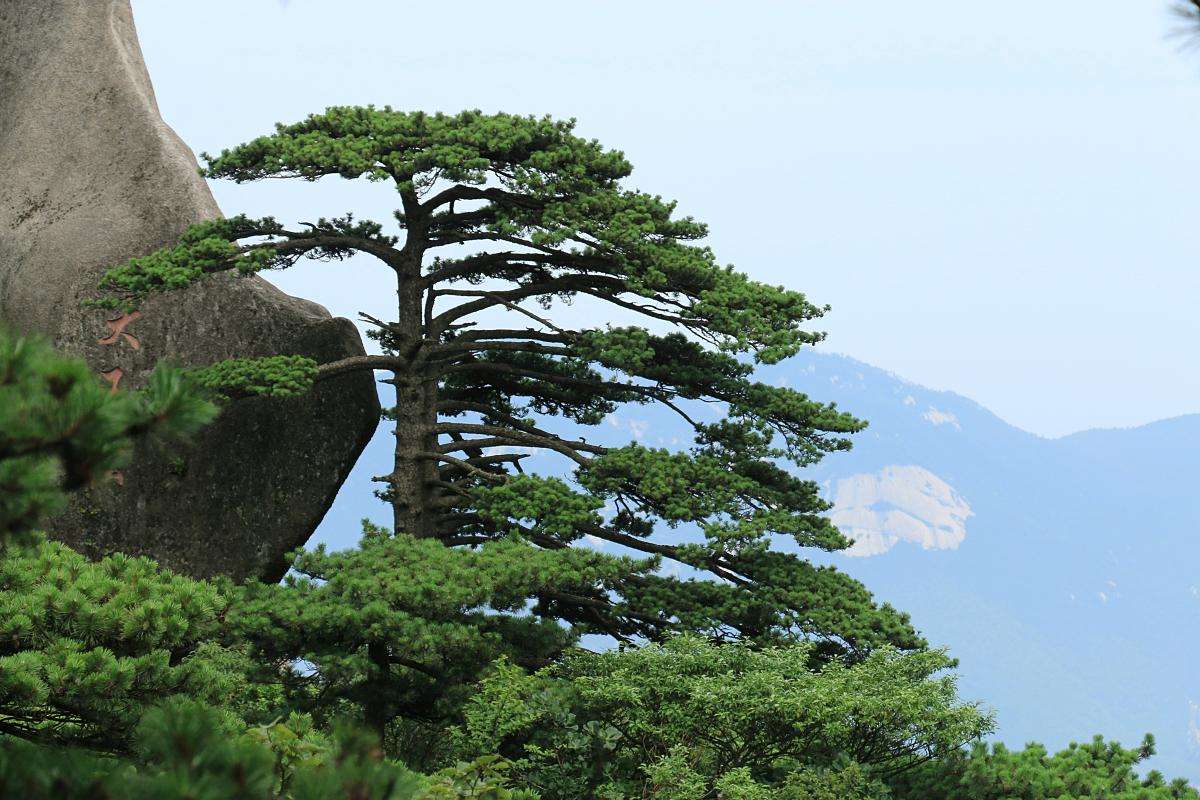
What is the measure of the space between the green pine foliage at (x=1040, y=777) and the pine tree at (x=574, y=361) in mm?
1594

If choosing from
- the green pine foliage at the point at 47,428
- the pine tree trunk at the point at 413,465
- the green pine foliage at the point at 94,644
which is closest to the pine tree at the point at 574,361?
the pine tree trunk at the point at 413,465

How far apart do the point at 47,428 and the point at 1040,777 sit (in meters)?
7.38

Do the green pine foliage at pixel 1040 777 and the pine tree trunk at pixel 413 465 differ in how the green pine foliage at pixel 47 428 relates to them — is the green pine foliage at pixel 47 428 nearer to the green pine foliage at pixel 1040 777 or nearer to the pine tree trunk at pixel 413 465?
the green pine foliage at pixel 1040 777

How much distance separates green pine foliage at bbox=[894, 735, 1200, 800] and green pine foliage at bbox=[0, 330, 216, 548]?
23.0 ft

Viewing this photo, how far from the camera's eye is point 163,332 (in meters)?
12.0

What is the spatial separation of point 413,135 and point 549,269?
182cm

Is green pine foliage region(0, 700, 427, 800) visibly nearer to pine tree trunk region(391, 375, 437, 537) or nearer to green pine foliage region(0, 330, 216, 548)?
green pine foliage region(0, 330, 216, 548)

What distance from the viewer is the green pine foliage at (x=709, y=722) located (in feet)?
27.6

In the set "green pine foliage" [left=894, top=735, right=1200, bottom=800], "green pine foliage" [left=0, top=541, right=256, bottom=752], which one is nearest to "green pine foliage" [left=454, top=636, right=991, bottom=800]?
"green pine foliage" [left=894, top=735, right=1200, bottom=800]

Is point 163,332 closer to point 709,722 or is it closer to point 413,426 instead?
point 413,426

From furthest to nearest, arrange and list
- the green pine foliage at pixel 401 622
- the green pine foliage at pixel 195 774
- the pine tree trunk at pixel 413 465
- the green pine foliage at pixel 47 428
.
Answer: the pine tree trunk at pixel 413 465 → the green pine foliage at pixel 401 622 → the green pine foliage at pixel 47 428 → the green pine foliage at pixel 195 774

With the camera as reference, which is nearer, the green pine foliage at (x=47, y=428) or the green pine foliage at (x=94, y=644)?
the green pine foliage at (x=47, y=428)

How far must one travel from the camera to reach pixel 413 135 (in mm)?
11258

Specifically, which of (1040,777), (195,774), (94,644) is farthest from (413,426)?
(195,774)
